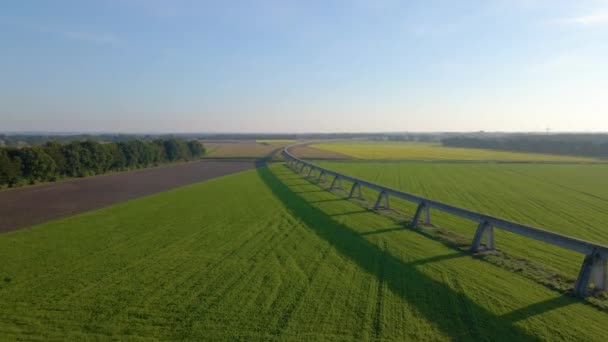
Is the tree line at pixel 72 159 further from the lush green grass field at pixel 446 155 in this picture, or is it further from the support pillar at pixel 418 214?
the lush green grass field at pixel 446 155

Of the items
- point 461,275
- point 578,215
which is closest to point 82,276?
point 461,275

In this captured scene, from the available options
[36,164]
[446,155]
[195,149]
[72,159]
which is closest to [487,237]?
[36,164]

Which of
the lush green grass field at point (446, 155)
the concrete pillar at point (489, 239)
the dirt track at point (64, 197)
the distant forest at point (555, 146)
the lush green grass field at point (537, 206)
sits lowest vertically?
the dirt track at point (64, 197)

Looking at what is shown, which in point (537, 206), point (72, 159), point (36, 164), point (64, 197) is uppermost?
point (72, 159)

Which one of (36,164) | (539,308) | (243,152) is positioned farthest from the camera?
(243,152)

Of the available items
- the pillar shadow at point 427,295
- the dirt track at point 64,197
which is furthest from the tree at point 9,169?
the pillar shadow at point 427,295

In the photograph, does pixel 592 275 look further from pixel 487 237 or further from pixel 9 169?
pixel 9 169
